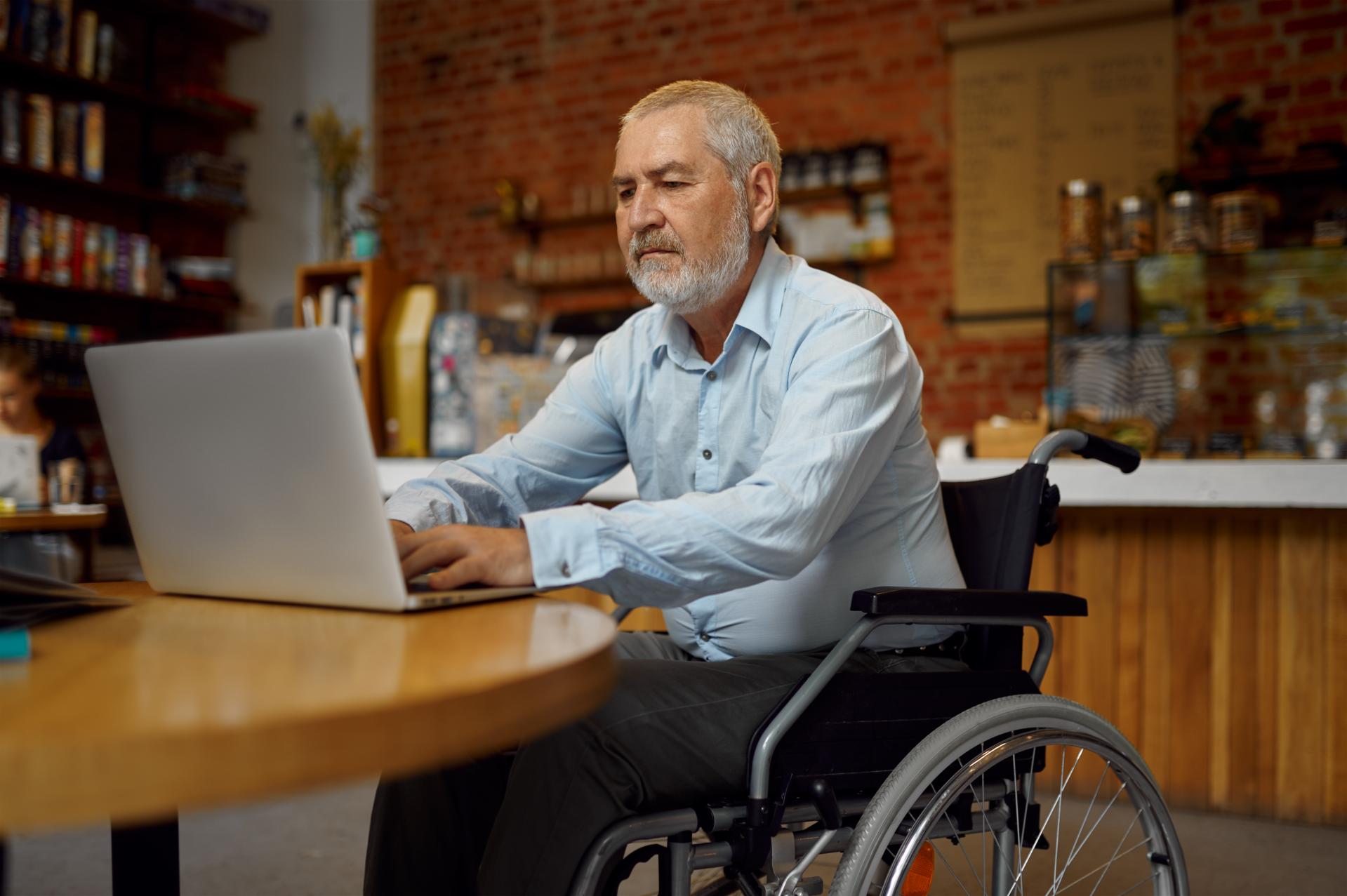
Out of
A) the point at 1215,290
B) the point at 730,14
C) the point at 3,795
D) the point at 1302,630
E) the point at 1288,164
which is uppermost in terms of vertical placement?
the point at 730,14

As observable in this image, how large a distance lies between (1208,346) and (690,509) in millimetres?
2306

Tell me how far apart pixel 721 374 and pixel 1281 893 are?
163 cm

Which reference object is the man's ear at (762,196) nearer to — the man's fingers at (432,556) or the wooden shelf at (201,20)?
the man's fingers at (432,556)

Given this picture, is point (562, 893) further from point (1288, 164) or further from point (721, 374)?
point (1288, 164)

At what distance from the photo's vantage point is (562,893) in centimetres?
95

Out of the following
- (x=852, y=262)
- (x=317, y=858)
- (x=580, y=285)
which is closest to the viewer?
(x=317, y=858)

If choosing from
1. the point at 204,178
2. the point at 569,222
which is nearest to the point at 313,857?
the point at 569,222

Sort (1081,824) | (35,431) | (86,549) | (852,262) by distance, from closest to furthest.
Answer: (1081,824) → (86,549) → (35,431) → (852,262)

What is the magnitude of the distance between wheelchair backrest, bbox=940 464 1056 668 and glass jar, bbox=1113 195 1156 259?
1648 mm

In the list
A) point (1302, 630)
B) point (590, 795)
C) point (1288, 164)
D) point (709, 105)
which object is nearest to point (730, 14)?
point (1288, 164)

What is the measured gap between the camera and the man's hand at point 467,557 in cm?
91

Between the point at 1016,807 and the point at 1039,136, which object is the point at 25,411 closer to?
the point at 1016,807

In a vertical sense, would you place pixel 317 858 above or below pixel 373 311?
below

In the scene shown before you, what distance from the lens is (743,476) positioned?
1361 millimetres
